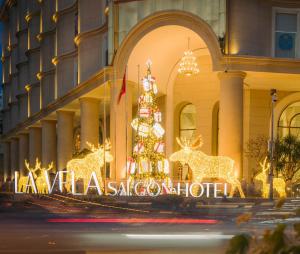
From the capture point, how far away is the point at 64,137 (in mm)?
47562

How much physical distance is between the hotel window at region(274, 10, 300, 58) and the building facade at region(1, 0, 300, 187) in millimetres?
48

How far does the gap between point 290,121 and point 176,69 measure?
7374 millimetres

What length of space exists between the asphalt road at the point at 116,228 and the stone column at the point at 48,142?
87.3 ft

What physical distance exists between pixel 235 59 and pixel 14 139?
160 ft

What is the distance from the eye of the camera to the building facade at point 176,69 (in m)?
30.1

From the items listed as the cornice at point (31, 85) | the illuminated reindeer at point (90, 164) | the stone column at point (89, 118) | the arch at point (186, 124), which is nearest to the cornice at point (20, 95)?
the cornice at point (31, 85)

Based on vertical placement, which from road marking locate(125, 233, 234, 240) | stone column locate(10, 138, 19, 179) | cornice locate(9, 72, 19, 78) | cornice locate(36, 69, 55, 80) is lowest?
road marking locate(125, 233, 234, 240)

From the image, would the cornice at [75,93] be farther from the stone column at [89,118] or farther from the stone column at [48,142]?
the stone column at [48,142]

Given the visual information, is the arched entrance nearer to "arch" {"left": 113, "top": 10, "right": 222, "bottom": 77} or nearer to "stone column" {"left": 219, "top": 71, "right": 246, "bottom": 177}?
"arch" {"left": 113, "top": 10, "right": 222, "bottom": 77}

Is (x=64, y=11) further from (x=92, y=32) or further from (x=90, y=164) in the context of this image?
(x=90, y=164)

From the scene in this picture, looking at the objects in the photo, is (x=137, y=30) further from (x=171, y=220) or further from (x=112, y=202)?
(x=171, y=220)

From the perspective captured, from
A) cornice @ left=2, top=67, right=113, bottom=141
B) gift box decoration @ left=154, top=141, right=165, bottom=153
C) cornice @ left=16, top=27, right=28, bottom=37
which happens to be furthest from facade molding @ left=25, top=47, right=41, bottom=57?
gift box decoration @ left=154, top=141, right=165, bottom=153

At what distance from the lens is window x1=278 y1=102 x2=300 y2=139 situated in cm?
3844

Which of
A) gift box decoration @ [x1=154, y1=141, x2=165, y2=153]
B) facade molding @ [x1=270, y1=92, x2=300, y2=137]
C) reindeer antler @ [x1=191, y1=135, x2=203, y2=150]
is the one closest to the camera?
reindeer antler @ [x1=191, y1=135, x2=203, y2=150]
